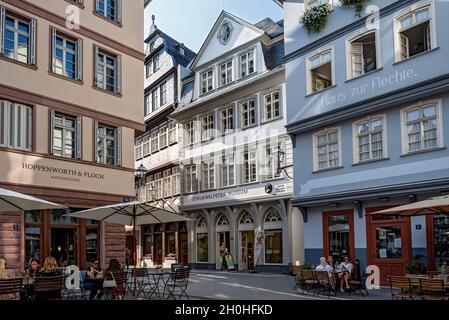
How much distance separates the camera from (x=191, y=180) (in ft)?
102

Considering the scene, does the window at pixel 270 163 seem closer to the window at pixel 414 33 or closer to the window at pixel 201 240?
the window at pixel 201 240

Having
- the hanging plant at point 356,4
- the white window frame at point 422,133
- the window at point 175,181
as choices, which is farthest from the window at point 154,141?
the white window frame at point 422,133

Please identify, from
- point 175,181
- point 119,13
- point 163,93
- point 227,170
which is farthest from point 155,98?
point 119,13

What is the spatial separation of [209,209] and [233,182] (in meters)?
2.72

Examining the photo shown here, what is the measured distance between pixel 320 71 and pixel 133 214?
10.1 metres

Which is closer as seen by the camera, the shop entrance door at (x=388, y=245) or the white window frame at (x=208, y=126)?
the shop entrance door at (x=388, y=245)

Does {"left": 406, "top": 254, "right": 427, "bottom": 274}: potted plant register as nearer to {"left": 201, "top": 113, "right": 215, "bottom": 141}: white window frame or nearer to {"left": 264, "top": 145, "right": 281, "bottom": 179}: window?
{"left": 264, "top": 145, "right": 281, "bottom": 179}: window

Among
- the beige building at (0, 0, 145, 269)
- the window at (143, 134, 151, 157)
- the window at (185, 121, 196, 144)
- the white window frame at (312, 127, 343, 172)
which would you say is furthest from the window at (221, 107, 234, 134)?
the beige building at (0, 0, 145, 269)

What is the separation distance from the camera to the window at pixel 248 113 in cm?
2739

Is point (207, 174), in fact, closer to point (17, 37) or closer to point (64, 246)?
point (64, 246)

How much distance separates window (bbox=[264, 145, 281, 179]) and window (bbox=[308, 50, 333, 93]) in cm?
653

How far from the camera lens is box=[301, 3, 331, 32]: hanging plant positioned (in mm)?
19000

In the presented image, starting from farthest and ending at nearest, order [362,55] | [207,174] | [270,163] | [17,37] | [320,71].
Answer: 1. [207,174]
2. [270,163]
3. [320,71]
4. [362,55]
5. [17,37]

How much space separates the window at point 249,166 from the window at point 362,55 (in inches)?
377
